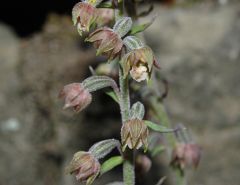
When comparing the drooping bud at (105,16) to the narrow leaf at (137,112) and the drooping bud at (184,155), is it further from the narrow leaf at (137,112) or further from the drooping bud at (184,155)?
the drooping bud at (184,155)

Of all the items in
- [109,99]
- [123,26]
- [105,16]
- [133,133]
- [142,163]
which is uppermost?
[123,26]

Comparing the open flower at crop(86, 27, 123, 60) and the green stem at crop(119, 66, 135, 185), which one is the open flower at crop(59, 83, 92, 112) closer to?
the green stem at crop(119, 66, 135, 185)

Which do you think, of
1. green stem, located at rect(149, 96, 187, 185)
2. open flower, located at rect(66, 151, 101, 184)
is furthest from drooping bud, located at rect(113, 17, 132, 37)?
green stem, located at rect(149, 96, 187, 185)

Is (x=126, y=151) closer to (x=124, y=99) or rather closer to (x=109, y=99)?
(x=124, y=99)

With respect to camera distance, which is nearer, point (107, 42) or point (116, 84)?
point (107, 42)

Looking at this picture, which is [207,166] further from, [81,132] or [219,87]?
[81,132]

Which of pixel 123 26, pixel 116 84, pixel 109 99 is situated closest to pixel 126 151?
pixel 116 84
